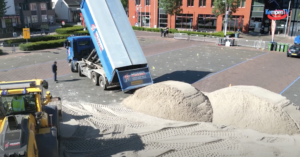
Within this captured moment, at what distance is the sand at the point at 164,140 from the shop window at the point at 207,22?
120ft

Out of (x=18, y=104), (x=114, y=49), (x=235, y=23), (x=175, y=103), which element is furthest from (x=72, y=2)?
(x=18, y=104)

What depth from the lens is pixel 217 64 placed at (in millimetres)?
22797

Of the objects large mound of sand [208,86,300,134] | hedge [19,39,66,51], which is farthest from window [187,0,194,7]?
large mound of sand [208,86,300,134]

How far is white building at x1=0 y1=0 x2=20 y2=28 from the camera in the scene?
144ft

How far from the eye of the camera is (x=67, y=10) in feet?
192

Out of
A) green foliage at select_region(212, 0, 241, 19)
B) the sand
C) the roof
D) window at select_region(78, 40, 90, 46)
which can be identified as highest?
the roof

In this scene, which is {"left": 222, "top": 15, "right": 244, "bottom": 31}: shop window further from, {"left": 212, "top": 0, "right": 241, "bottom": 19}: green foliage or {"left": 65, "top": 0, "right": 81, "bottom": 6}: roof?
{"left": 65, "top": 0, "right": 81, "bottom": 6}: roof

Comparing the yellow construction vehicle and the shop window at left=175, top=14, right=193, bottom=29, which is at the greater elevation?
the shop window at left=175, top=14, right=193, bottom=29

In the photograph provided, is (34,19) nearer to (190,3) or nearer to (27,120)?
(190,3)

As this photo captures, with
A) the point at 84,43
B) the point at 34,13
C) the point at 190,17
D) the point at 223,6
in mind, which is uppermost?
the point at 223,6

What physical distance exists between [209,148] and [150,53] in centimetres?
1888

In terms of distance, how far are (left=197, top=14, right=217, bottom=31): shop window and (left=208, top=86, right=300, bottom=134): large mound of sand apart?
3482 cm

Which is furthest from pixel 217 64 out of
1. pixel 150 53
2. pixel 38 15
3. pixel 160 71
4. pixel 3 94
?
pixel 38 15

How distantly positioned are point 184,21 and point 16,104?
43.0 m
